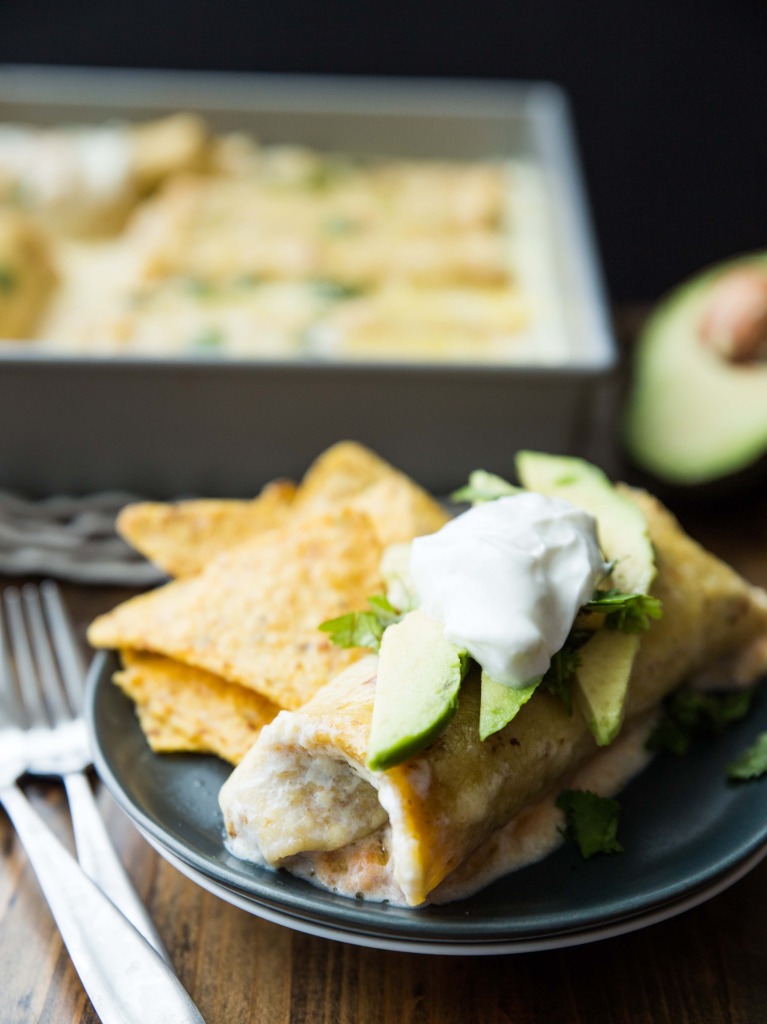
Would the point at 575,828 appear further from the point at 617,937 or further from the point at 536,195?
the point at 536,195

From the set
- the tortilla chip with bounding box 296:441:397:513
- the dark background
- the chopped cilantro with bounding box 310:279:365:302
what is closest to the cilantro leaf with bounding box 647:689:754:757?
the tortilla chip with bounding box 296:441:397:513

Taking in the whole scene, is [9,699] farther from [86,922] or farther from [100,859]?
[86,922]

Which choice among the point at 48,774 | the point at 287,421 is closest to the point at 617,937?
the point at 48,774

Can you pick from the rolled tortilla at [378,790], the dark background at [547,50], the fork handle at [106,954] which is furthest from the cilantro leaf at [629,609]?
the dark background at [547,50]

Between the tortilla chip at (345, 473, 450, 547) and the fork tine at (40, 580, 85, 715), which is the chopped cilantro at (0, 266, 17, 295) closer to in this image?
the fork tine at (40, 580, 85, 715)

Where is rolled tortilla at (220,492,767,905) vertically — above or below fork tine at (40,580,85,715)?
above

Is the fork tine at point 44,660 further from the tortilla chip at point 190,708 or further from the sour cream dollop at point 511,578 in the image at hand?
the sour cream dollop at point 511,578
